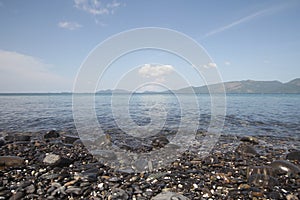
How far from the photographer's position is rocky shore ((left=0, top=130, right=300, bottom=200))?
4.30 m

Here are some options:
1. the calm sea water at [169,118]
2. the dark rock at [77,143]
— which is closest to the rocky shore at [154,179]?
the dark rock at [77,143]

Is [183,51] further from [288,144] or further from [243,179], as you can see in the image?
[288,144]

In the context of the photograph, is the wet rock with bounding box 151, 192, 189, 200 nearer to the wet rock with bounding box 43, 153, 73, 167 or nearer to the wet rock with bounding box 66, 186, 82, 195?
the wet rock with bounding box 66, 186, 82, 195

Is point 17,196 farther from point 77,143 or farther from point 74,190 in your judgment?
point 77,143

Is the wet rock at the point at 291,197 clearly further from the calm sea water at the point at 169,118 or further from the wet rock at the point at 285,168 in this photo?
the calm sea water at the point at 169,118

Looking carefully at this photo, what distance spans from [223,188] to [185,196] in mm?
1037

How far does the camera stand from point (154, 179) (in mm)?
5113

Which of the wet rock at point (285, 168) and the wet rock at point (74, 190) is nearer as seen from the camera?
the wet rock at point (74, 190)

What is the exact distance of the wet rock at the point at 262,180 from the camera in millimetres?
4715

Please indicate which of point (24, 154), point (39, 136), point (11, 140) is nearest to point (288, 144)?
point (24, 154)

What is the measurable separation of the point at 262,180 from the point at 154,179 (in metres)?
2.72

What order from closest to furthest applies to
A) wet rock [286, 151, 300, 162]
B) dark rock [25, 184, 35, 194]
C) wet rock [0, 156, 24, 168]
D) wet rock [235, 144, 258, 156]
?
dark rock [25, 184, 35, 194] → wet rock [0, 156, 24, 168] → wet rock [286, 151, 300, 162] → wet rock [235, 144, 258, 156]

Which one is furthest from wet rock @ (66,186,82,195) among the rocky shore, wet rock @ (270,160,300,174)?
wet rock @ (270,160,300,174)

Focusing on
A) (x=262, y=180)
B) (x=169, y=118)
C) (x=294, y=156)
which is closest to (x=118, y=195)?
(x=262, y=180)
